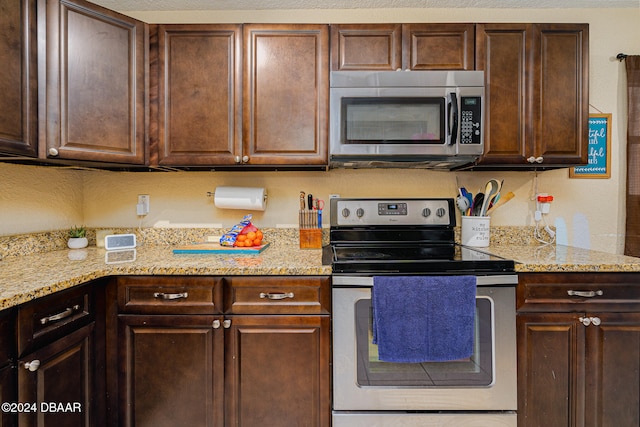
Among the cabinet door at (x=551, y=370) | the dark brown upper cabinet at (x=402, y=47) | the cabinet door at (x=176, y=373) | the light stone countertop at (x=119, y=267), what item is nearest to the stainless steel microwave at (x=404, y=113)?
the dark brown upper cabinet at (x=402, y=47)

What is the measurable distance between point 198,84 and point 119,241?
0.99m

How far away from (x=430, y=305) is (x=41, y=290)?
1432mm

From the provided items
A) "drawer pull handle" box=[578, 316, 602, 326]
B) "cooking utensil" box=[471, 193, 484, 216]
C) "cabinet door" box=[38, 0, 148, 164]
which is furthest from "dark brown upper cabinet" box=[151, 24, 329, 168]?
"drawer pull handle" box=[578, 316, 602, 326]

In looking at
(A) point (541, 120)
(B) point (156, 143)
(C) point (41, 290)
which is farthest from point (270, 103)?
(A) point (541, 120)

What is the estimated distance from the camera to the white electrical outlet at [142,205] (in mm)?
2064

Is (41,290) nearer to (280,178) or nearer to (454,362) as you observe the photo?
(280,178)

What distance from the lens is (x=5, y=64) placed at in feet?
4.19

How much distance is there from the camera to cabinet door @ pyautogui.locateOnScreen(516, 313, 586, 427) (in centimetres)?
142

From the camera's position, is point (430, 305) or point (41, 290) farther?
point (430, 305)

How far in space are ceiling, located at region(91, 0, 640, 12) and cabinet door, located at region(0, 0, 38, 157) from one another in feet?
2.38

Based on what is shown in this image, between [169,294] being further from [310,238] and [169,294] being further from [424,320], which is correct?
[424,320]

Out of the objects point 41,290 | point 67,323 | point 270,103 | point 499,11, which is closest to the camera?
point 41,290

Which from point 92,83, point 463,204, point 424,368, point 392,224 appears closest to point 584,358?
point 424,368

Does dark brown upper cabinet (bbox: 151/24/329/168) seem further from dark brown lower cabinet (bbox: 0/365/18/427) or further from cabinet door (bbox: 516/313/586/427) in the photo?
cabinet door (bbox: 516/313/586/427)
